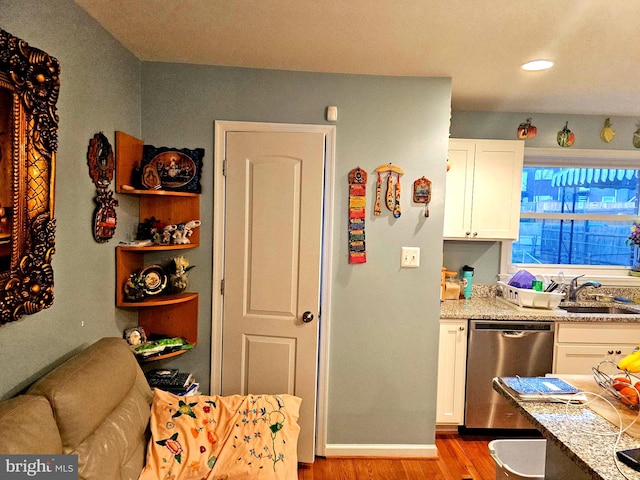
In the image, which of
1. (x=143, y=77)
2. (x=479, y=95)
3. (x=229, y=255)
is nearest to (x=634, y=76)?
(x=479, y=95)

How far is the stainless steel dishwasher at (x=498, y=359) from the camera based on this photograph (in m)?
3.08

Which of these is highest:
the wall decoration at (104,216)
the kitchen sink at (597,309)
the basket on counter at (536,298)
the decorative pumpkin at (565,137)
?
the decorative pumpkin at (565,137)

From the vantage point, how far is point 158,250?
8.61 feet

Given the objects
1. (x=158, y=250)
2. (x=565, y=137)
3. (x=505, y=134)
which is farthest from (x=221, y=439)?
(x=565, y=137)

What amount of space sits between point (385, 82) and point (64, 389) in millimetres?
2302

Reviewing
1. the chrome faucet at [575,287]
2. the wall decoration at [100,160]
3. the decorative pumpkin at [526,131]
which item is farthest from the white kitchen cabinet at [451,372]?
the wall decoration at [100,160]

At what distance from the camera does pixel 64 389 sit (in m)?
1.51

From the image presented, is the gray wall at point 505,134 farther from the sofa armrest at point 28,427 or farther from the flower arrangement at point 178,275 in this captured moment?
the sofa armrest at point 28,427

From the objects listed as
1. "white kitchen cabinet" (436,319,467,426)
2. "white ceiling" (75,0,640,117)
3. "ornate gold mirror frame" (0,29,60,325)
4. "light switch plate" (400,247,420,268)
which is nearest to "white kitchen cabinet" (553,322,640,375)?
→ "white kitchen cabinet" (436,319,467,426)

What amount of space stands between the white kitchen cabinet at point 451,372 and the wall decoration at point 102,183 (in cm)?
220

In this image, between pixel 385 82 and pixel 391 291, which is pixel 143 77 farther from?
pixel 391 291

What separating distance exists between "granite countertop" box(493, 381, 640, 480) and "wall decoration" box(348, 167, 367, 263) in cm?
127

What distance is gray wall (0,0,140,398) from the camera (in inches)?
62.6

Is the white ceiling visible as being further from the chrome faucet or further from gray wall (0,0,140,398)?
the chrome faucet
